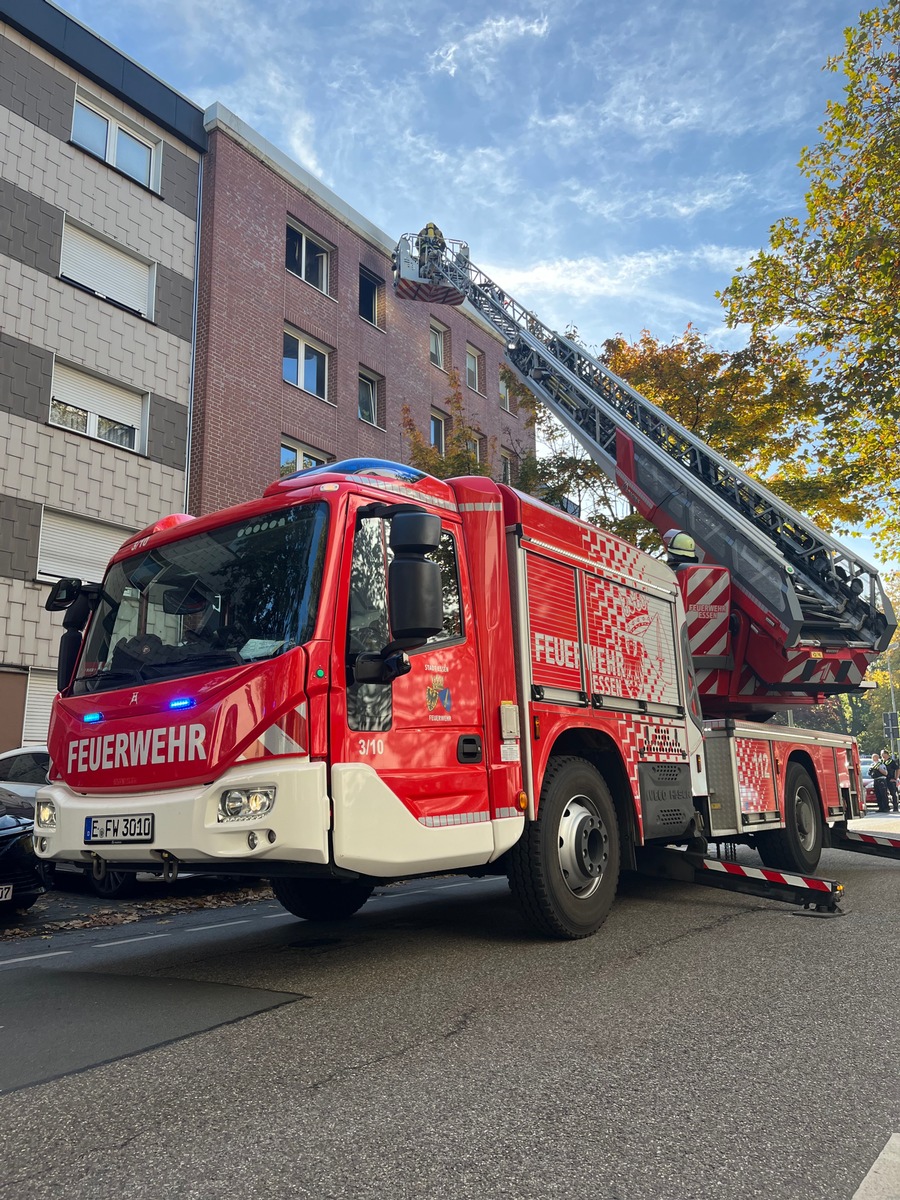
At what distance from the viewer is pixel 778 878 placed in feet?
22.5

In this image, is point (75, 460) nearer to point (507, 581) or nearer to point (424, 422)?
point (424, 422)

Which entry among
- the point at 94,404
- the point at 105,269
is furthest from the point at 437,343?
the point at 94,404

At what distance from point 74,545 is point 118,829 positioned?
1213 centimetres

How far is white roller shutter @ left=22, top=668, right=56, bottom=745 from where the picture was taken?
14637mm

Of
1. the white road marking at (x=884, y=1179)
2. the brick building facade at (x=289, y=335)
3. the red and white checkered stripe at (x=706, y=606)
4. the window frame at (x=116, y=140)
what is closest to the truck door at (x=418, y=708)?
the white road marking at (x=884, y=1179)

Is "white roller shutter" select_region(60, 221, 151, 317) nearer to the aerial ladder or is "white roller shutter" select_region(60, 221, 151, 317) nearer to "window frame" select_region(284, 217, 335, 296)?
"window frame" select_region(284, 217, 335, 296)

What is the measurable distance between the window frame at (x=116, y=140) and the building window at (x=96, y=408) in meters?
4.05

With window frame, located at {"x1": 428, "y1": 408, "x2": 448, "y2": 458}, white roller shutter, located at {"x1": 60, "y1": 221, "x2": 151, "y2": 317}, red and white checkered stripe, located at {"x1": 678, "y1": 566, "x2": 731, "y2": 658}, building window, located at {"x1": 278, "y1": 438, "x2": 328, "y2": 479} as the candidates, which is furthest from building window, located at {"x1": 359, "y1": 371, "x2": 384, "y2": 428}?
red and white checkered stripe, located at {"x1": 678, "y1": 566, "x2": 731, "y2": 658}

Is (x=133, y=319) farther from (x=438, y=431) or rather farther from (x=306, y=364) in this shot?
(x=438, y=431)

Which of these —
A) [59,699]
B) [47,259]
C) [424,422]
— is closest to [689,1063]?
[59,699]

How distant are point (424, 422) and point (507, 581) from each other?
19.2 metres

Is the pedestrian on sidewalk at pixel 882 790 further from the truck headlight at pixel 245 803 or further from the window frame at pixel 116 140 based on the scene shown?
the truck headlight at pixel 245 803

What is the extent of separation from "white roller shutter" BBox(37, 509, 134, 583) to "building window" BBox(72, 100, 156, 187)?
6.64m

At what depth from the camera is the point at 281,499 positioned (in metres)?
4.94
